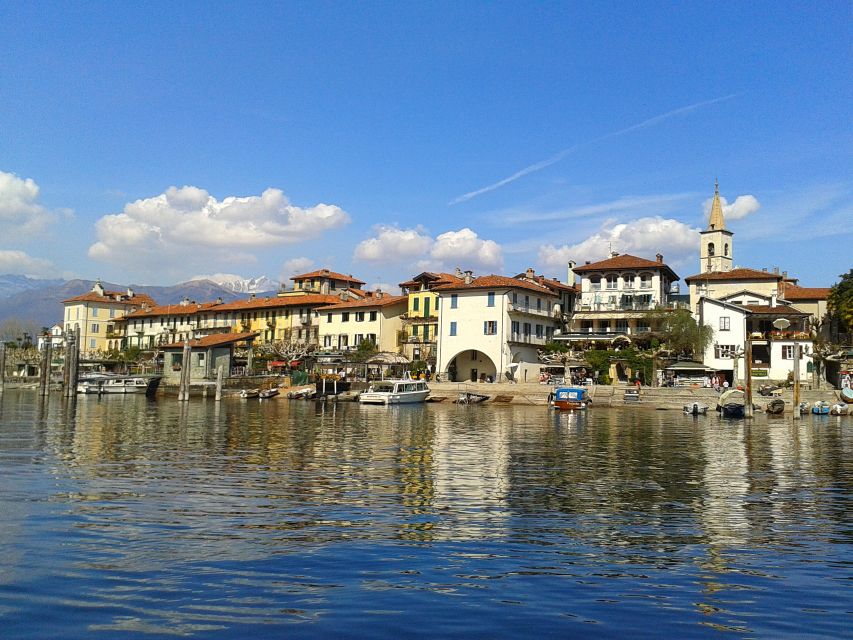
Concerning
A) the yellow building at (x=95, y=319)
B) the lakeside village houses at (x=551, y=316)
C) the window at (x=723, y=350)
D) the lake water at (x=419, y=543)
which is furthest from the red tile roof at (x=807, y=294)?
the yellow building at (x=95, y=319)

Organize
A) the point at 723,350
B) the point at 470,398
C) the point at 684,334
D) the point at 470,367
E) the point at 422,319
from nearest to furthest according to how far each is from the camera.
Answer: the point at 470,398, the point at 684,334, the point at 723,350, the point at 470,367, the point at 422,319

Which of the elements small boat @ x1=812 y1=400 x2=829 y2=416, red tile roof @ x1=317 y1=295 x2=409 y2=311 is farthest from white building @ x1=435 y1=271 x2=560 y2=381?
small boat @ x1=812 y1=400 x2=829 y2=416

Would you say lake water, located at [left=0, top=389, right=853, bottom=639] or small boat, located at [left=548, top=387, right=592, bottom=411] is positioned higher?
small boat, located at [left=548, top=387, right=592, bottom=411]

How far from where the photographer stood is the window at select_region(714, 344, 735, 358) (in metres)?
73.6

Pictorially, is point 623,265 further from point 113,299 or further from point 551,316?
point 113,299

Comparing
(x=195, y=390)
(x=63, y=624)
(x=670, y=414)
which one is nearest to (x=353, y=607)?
(x=63, y=624)

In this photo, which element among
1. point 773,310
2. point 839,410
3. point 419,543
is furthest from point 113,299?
point 419,543

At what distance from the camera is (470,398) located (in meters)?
70.6

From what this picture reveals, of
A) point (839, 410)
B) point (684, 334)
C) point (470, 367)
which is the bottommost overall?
point (839, 410)

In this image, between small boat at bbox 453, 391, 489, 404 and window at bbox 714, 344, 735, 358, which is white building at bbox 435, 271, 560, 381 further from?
window at bbox 714, 344, 735, 358

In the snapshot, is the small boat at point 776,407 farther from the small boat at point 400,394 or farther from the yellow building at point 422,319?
the yellow building at point 422,319

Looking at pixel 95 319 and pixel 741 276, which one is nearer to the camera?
pixel 741 276

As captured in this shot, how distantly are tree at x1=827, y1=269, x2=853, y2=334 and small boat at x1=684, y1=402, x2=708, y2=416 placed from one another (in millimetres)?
22661

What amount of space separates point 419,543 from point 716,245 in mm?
95890
